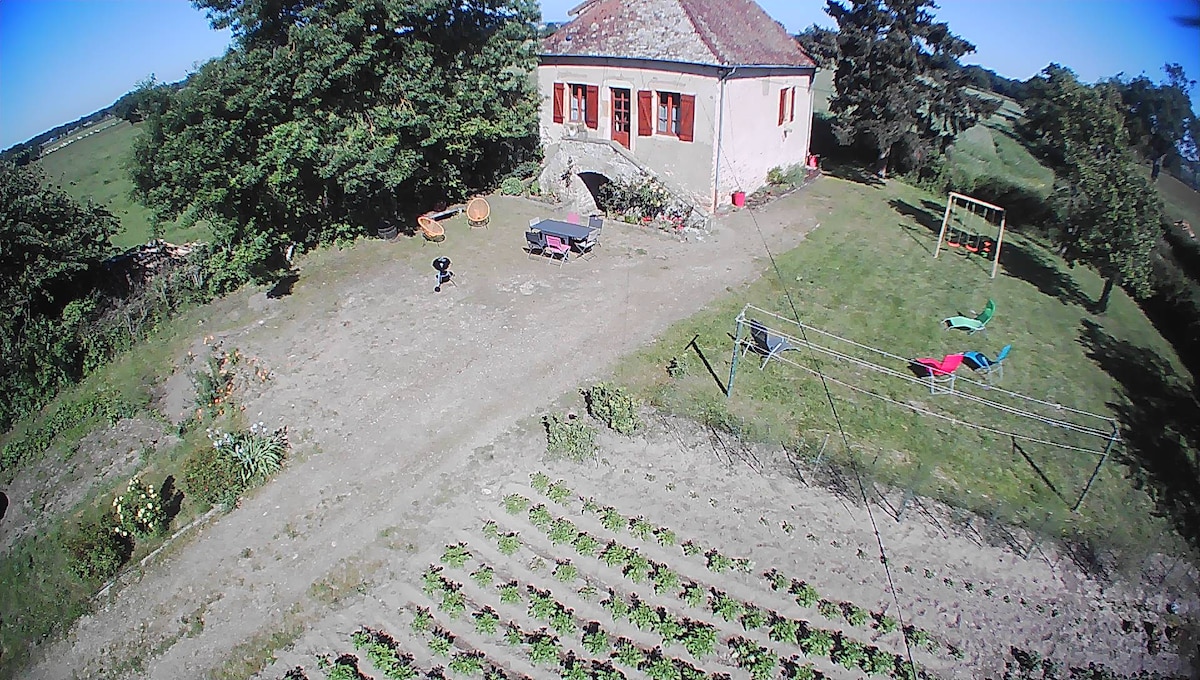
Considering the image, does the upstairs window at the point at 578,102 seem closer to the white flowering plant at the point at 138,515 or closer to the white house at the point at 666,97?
the white house at the point at 666,97

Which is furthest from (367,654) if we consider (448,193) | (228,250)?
(448,193)

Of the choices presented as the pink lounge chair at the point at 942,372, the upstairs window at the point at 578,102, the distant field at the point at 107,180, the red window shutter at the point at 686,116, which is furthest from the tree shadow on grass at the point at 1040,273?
the distant field at the point at 107,180

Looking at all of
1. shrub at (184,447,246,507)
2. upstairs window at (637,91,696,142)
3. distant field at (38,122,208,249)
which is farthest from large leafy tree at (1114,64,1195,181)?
distant field at (38,122,208,249)

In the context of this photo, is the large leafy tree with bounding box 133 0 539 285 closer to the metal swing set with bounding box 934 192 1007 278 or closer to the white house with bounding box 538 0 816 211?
the white house with bounding box 538 0 816 211

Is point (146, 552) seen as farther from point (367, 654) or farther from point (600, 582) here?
point (600, 582)

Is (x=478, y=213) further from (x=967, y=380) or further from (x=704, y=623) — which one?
(x=704, y=623)

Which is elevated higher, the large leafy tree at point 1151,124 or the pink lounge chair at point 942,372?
the large leafy tree at point 1151,124
